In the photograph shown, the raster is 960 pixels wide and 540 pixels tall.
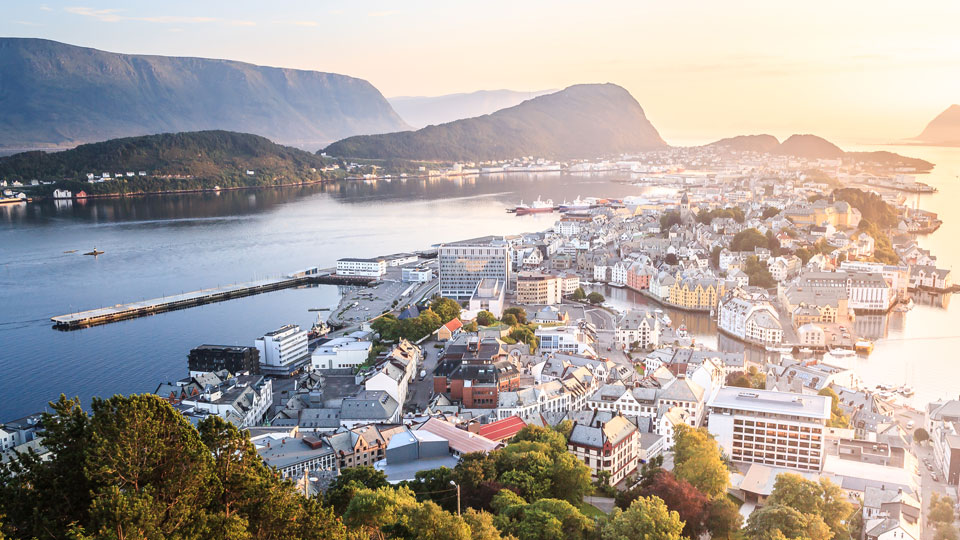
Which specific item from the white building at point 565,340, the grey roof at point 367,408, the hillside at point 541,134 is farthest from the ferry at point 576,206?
the hillside at point 541,134

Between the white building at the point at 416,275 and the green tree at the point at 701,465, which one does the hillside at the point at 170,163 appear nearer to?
the white building at the point at 416,275

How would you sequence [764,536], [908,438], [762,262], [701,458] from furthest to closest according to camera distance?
[762,262], [908,438], [701,458], [764,536]

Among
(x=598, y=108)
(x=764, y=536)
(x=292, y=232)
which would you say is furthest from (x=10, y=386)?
(x=598, y=108)

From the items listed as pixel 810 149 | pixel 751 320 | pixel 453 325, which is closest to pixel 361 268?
pixel 453 325

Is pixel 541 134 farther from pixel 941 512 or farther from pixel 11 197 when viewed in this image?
pixel 941 512

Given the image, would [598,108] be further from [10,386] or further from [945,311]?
[10,386]

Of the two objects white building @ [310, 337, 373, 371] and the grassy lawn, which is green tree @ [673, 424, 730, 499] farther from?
white building @ [310, 337, 373, 371]
